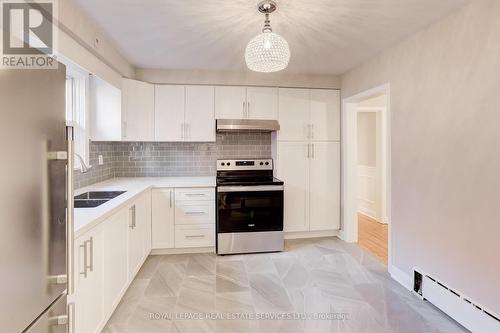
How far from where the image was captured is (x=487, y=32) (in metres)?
1.83

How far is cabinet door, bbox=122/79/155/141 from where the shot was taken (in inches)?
133

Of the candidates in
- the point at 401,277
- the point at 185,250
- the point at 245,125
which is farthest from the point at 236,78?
the point at 401,277

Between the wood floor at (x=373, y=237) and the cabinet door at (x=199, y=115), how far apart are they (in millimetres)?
2595

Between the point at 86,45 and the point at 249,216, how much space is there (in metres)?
2.44

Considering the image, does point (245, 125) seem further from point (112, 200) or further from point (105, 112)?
point (112, 200)

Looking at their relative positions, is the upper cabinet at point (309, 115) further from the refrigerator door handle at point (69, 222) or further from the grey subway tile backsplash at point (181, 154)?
the refrigerator door handle at point (69, 222)

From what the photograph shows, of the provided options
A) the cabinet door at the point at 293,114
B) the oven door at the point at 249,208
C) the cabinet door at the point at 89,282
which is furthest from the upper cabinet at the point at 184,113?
the cabinet door at the point at 89,282

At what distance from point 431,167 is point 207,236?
2.52m

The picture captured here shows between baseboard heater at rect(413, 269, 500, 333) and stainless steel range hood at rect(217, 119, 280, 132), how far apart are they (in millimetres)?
2305

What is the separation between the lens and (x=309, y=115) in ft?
12.8

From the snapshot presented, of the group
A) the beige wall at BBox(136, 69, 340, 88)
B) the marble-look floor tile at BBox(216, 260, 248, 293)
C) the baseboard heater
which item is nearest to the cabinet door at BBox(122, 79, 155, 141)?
the beige wall at BBox(136, 69, 340, 88)

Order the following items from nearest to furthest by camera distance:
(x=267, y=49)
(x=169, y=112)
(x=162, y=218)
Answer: (x=267, y=49) < (x=162, y=218) < (x=169, y=112)

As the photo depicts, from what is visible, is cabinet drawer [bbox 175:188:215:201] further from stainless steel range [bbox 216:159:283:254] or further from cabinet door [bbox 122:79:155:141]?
cabinet door [bbox 122:79:155:141]

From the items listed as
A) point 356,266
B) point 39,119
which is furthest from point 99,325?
point 356,266
